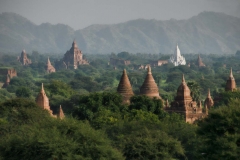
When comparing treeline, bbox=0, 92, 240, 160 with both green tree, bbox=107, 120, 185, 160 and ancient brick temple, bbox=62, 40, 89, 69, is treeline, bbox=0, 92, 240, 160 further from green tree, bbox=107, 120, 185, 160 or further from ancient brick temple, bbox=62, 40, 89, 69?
ancient brick temple, bbox=62, 40, 89, 69

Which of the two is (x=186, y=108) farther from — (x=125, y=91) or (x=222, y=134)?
(x=222, y=134)

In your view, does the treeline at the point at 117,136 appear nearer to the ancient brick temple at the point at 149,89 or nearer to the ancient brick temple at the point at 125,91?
the ancient brick temple at the point at 125,91

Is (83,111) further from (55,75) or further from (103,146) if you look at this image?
(55,75)

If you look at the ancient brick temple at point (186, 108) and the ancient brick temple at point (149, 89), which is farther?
the ancient brick temple at point (149, 89)

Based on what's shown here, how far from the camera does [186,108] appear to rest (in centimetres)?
4878

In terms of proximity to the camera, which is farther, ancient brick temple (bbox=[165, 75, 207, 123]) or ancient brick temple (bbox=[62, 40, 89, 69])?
ancient brick temple (bbox=[62, 40, 89, 69])

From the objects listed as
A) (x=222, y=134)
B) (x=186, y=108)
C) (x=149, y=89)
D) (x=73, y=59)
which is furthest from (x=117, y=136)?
(x=73, y=59)

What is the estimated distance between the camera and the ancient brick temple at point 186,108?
4859cm

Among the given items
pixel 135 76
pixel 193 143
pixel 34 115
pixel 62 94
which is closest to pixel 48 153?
pixel 193 143

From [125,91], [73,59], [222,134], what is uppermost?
[73,59]

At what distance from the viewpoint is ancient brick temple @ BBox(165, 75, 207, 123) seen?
48594mm

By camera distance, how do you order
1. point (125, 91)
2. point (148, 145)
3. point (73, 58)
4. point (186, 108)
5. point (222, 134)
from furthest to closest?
1. point (73, 58)
2. point (125, 91)
3. point (186, 108)
4. point (148, 145)
5. point (222, 134)

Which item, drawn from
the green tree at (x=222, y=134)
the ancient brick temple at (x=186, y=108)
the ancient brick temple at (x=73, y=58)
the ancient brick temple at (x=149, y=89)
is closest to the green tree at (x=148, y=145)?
the green tree at (x=222, y=134)

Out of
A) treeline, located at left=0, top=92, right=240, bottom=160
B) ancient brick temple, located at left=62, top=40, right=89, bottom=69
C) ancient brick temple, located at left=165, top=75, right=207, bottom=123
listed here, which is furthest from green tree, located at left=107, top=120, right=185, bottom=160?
ancient brick temple, located at left=62, top=40, right=89, bottom=69
